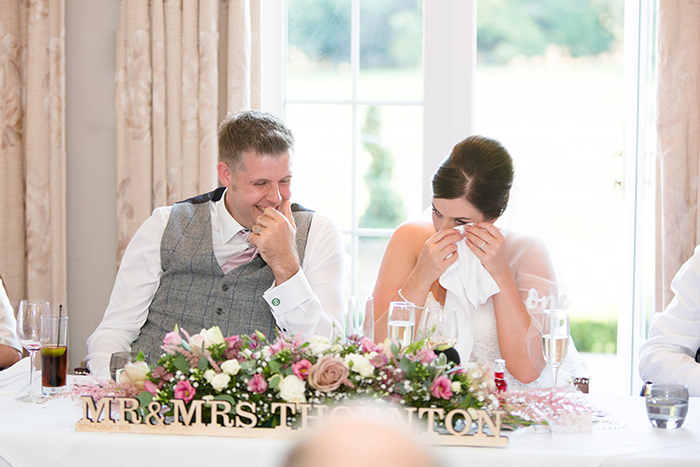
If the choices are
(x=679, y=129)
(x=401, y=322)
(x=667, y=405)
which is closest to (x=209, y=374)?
(x=401, y=322)

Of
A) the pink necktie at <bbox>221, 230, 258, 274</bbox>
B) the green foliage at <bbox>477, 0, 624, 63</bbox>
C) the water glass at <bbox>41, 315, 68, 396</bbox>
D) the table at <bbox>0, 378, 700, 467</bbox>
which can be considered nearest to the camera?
the table at <bbox>0, 378, 700, 467</bbox>

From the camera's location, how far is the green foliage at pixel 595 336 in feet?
25.3

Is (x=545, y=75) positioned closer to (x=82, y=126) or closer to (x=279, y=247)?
(x=82, y=126)

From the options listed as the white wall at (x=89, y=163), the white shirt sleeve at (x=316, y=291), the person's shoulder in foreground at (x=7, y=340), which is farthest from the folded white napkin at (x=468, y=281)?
the white wall at (x=89, y=163)

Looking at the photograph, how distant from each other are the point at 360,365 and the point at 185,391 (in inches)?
13.6

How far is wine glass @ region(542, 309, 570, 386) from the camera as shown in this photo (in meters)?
1.59

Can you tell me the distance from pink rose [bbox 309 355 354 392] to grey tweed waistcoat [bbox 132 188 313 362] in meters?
0.98

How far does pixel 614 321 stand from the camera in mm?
7949

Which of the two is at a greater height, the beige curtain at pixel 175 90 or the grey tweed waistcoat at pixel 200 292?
the beige curtain at pixel 175 90

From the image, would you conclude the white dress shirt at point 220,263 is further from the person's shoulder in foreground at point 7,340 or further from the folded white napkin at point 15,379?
the folded white napkin at point 15,379

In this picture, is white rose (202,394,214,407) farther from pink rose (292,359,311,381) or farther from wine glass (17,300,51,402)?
wine glass (17,300,51,402)

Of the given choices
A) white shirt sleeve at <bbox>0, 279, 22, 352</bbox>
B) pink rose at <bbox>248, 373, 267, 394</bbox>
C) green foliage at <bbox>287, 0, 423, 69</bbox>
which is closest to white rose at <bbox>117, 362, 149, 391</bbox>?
pink rose at <bbox>248, 373, 267, 394</bbox>

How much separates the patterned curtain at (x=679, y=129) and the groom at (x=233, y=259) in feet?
4.61

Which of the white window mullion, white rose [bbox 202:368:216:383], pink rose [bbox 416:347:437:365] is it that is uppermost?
the white window mullion
